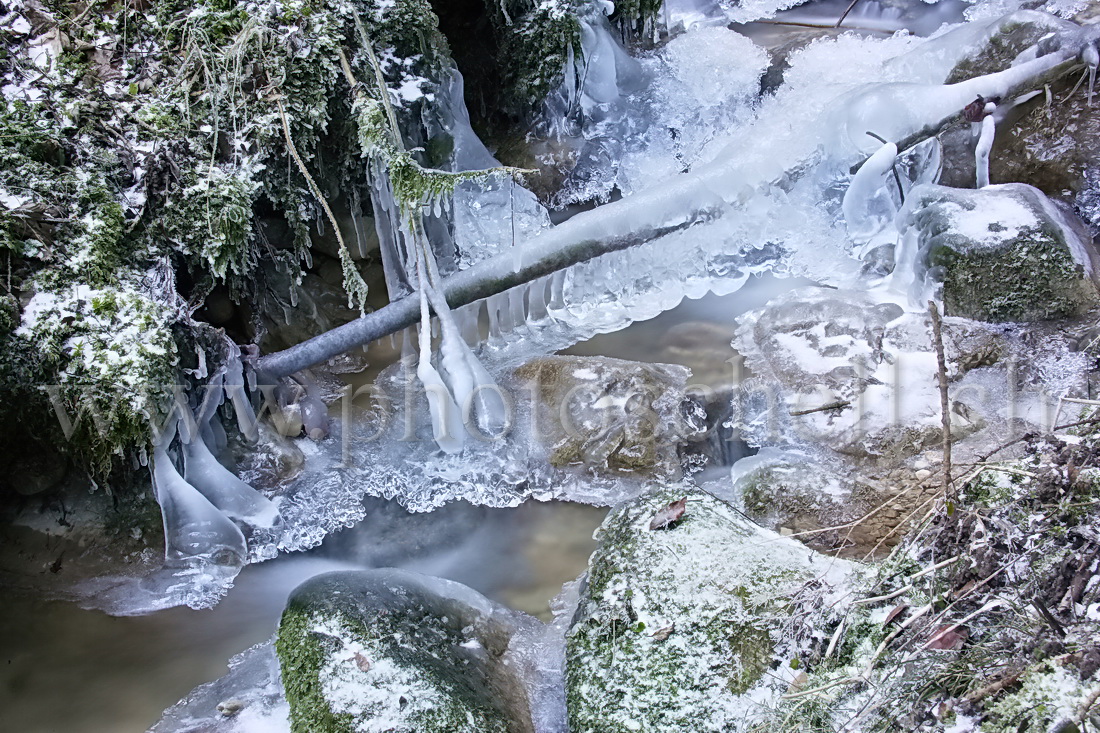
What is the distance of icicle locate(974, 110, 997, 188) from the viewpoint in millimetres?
5027

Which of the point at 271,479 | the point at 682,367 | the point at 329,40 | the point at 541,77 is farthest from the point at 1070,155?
the point at 271,479

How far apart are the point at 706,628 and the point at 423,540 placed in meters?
1.74

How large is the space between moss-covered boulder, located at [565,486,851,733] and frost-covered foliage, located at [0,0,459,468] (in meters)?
2.10

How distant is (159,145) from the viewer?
3.62 m

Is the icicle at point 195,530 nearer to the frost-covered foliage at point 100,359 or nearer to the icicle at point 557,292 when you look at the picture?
the frost-covered foliage at point 100,359

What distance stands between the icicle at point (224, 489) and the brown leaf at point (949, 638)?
307cm

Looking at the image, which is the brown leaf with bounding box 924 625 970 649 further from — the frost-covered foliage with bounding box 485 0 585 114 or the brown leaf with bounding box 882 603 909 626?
the frost-covered foliage with bounding box 485 0 585 114

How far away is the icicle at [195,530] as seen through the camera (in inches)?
140

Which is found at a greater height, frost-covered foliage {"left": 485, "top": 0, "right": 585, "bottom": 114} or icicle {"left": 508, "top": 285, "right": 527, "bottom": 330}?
frost-covered foliage {"left": 485, "top": 0, "right": 585, "bottom": 114}

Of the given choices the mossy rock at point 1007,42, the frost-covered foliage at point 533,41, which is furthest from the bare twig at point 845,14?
the frost-covered foliage at point 533,41

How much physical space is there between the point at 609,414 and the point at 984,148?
3255 mm

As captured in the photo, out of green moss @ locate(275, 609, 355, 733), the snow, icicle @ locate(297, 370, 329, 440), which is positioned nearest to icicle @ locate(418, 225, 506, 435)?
icicle @ locate(297, 370, 329, 440)

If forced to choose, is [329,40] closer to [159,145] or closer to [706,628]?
[159,145]

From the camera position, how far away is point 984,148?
503 cm
